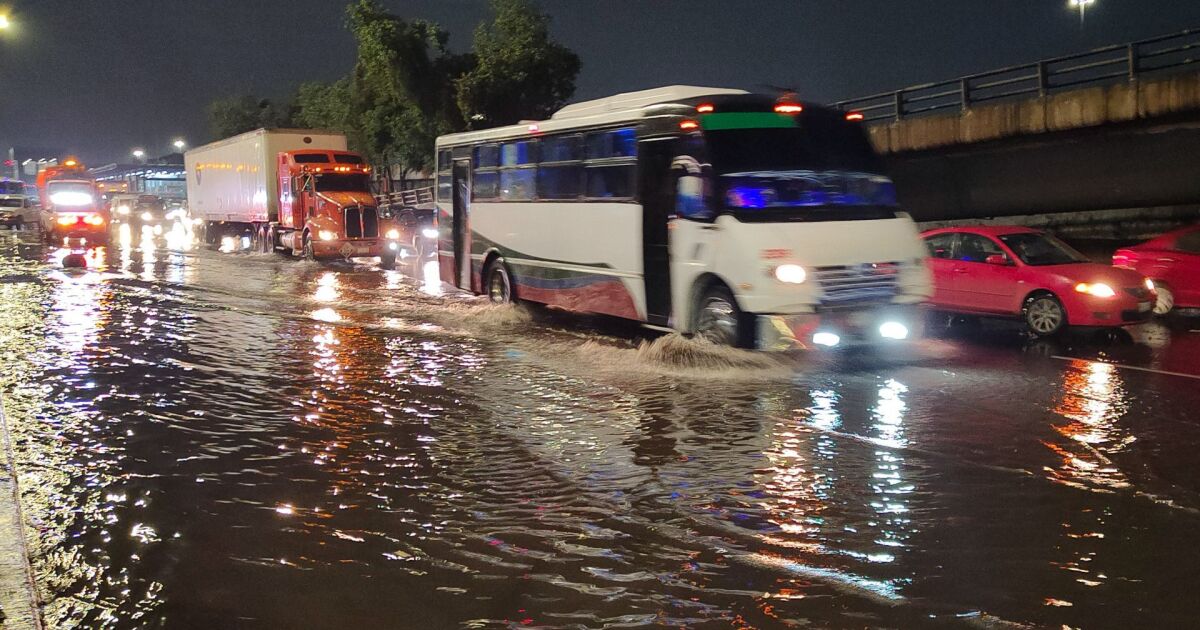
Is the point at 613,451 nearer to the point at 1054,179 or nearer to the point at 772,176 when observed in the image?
the point at 772,176

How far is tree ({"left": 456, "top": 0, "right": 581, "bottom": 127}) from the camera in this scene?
36875mm

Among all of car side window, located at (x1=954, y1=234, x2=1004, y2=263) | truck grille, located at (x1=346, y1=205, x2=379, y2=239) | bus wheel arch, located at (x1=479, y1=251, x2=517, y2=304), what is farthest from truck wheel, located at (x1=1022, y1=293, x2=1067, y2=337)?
truck grille, located at (x1=346, y1=205, x2=379, y2=239)

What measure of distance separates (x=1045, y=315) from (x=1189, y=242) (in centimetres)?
321

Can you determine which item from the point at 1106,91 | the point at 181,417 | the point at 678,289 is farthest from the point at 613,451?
the point at 1106,91

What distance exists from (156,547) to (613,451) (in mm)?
3169

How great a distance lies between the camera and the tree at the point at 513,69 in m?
36.9

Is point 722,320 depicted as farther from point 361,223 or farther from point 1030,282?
point 361,223

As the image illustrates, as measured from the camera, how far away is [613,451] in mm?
7570

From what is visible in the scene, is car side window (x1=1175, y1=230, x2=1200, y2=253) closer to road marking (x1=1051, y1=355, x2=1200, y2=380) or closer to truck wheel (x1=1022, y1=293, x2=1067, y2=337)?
truck wheel (x1=1022, y1=293, x2=1067, y2=337)

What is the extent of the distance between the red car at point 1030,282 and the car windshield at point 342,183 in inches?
722

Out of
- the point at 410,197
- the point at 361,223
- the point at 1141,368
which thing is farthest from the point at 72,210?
the point at 1141,368

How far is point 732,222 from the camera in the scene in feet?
36.1

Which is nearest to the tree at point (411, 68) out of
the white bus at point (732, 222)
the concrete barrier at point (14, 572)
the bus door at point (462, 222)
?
the bus door at point (462, 222)

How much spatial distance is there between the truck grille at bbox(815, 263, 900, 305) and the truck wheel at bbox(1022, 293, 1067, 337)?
3415 millimetres
